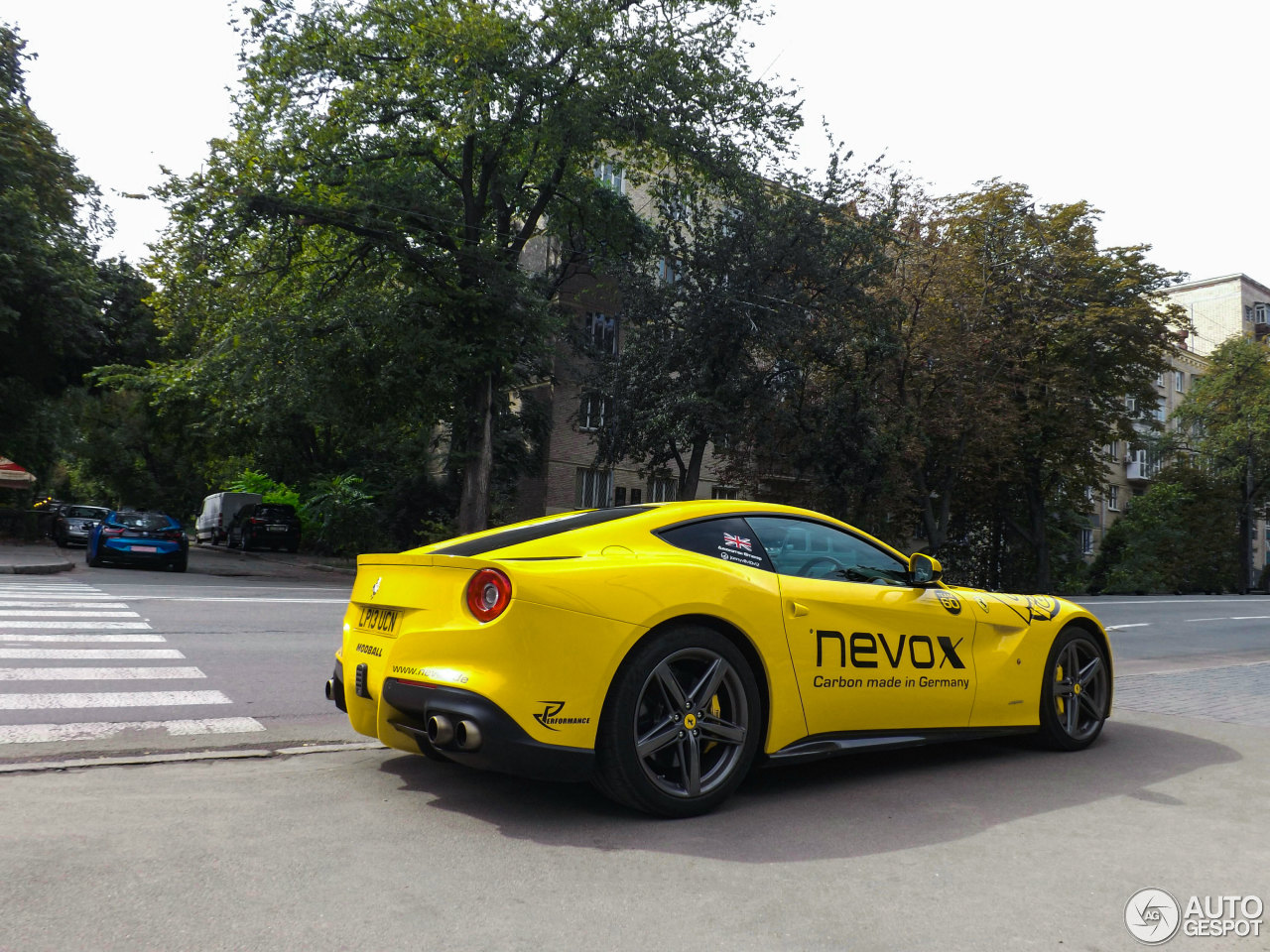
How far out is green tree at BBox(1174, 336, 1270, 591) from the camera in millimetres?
47344

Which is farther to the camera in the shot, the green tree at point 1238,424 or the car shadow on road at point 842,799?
the green tree at point 1238,424

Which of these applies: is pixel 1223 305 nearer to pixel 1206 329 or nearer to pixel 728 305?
pixel 1206 329

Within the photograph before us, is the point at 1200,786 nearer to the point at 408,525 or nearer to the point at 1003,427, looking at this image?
the point at 1003,427

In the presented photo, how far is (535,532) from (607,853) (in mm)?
1561

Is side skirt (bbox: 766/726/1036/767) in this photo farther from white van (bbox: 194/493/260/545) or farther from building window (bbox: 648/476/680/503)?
white van (bbox: 194/493/260/545)

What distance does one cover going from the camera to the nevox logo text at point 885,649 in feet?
16.5

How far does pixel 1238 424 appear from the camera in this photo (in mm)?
47312

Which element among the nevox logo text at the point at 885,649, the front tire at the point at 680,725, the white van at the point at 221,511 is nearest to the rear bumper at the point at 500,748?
the front tire at the point at 680,725

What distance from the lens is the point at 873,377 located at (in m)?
26.2

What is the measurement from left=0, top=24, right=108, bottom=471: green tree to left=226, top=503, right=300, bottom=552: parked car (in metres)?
6.84

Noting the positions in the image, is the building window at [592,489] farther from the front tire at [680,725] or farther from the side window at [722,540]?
the front tire at [680,725]

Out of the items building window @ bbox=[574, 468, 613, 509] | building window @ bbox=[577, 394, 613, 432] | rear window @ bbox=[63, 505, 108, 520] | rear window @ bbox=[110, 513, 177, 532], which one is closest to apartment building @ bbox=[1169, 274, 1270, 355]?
building window @ bbox=[574, 468, 613, 509]

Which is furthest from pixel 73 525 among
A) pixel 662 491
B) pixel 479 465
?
pixel 662 491

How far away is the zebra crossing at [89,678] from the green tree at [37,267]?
18.7 meters
